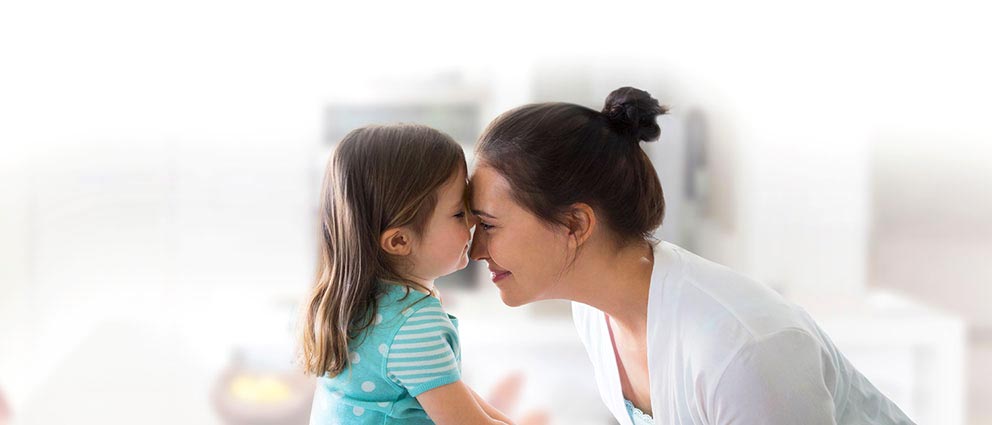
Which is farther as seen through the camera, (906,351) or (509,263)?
(906,351)

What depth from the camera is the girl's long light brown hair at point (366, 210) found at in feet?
3.93

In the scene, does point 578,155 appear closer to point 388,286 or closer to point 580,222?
point 580,222

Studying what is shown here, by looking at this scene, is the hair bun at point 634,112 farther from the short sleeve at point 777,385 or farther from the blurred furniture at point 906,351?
the blurred furniture at point 906,351

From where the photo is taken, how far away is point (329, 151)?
8.53ft

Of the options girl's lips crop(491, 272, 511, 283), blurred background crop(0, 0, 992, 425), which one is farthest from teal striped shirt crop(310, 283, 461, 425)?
blurred background crop(0, 0, 992, 425)

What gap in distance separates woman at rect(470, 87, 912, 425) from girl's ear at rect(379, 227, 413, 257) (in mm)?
106

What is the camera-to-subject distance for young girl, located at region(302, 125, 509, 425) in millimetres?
1183

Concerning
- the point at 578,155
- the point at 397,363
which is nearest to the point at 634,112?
the point at 578,155

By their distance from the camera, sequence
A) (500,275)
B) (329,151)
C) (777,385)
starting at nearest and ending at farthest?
(777,385) < (500,275) < (329,151)

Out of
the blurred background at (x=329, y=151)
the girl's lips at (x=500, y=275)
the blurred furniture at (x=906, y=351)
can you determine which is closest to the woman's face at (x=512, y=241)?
the girl's lips at (x=500, y=275)

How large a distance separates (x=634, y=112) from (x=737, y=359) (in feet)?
1.11

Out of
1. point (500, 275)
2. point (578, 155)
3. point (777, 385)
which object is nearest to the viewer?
point (777, 385)

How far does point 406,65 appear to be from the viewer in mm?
2543

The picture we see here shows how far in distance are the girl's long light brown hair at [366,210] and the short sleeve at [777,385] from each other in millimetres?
436
